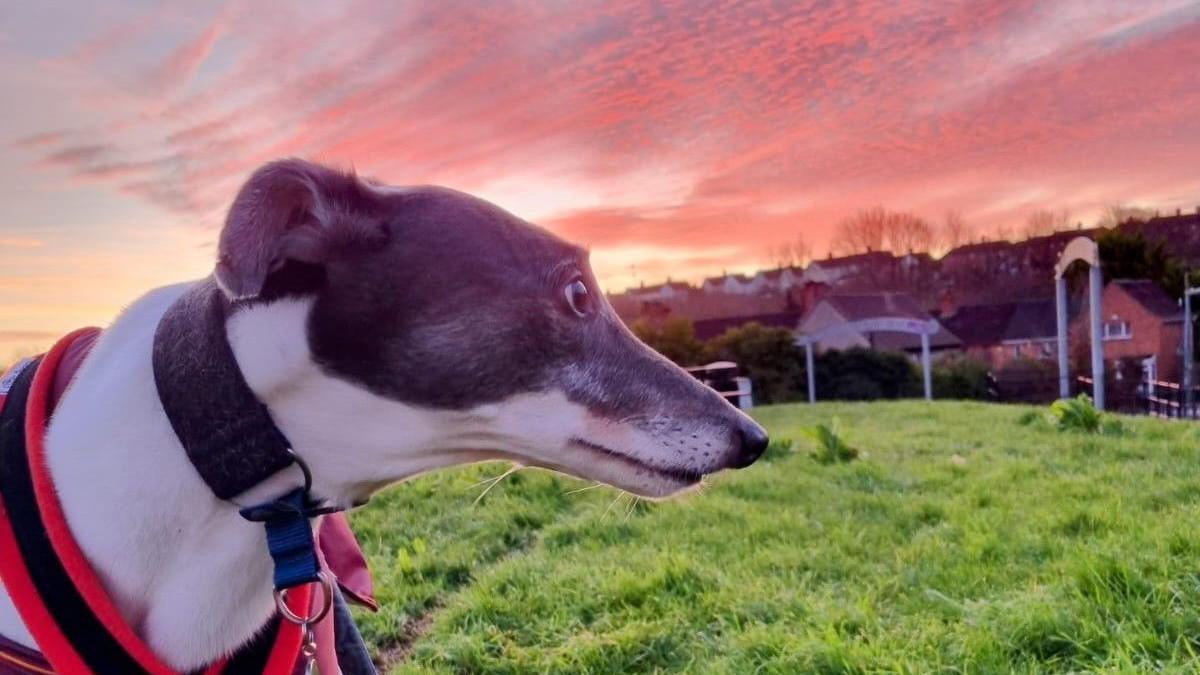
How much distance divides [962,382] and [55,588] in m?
21.5

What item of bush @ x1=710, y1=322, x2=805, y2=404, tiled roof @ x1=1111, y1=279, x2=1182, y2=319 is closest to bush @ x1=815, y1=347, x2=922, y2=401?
bush @ x1=710, y1=322, x2=805, y2=404

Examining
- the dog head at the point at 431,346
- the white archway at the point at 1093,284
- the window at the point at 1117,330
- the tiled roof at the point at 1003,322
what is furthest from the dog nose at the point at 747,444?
the tiled roof at the point at 1003,322

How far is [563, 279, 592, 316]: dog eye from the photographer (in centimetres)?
A: 216

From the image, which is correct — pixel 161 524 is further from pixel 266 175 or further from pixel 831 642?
pixel 831 642

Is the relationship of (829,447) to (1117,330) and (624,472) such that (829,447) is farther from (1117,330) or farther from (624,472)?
(1117,330)

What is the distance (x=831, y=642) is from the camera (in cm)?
359

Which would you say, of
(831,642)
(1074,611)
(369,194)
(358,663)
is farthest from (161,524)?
(1074,611)

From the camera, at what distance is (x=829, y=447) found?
835cm

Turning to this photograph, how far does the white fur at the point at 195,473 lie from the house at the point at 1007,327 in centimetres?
2490

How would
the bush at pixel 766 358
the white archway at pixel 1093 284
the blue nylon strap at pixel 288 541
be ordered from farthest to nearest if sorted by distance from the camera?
the bush at pixel 766 358 → the white archway at pixel 1093 284 → the blue nylon strap at pixel 288 541

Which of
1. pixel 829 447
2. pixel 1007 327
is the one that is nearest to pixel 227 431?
pixel 829 447

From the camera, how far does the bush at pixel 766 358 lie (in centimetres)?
1984

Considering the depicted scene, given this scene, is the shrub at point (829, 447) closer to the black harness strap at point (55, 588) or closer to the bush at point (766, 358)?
the black harness strap at point (55, 588)

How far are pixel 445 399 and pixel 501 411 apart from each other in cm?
13
